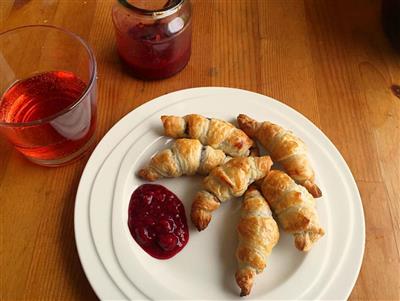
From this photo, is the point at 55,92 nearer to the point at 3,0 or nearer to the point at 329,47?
the point at 3,0

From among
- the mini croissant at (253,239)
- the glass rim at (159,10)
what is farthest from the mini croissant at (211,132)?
the glass rim at (159,10)

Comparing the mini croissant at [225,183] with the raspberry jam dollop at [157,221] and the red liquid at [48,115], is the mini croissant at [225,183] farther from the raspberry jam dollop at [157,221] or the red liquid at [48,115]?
the red liquid at [48,115]

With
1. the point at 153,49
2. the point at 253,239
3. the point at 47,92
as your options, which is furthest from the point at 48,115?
the point at 253,239

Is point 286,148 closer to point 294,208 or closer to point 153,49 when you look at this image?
point 294,208

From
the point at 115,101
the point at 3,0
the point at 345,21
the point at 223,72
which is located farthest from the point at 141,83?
the point at 345,21

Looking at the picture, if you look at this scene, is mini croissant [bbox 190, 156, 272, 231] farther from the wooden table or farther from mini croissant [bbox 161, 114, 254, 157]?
the wooden table

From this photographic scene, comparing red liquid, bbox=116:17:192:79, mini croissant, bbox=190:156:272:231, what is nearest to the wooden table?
red liquid, bbox=116:17:192:79

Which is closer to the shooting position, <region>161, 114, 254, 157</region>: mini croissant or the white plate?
the white plate
